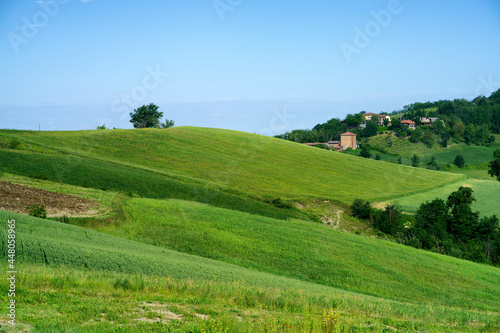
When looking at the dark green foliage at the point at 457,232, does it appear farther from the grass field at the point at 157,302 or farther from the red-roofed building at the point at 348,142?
the red-roofed building at the point at 348,142

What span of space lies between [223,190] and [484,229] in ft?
115

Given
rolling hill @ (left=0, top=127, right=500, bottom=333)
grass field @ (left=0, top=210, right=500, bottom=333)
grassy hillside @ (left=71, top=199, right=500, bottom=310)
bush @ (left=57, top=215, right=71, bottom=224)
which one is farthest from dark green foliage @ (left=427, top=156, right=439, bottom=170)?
bush @ (left=57, top=215, right=71, bottom=224)

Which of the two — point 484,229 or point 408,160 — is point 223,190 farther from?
point 408,160

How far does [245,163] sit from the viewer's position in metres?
73.9

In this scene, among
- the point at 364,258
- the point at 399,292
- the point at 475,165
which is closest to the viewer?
the point at 399,292

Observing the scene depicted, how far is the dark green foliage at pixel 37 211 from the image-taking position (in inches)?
977

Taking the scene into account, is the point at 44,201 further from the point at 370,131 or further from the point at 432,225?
the point at 370,131

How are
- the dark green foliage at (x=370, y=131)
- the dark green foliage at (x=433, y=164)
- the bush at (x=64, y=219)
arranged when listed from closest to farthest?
1. the bush at (x=64, y=219)
2. the dark green foliage at (x=433, y=164)
3. the dark green foliage at (x=370, y=131)

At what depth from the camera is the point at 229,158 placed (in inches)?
2960

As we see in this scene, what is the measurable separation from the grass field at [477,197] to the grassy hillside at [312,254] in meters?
31.0

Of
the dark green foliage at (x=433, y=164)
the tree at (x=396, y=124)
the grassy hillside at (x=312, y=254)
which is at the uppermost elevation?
the tree at (x=396, y=124)

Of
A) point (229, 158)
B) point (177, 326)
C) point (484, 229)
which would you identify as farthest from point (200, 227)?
point (229, 158)

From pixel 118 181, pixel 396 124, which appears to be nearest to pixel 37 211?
pixel 118 181

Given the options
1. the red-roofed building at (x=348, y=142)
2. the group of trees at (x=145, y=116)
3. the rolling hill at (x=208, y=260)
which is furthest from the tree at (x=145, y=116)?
the red-roofed building at (x=348, y=142)
